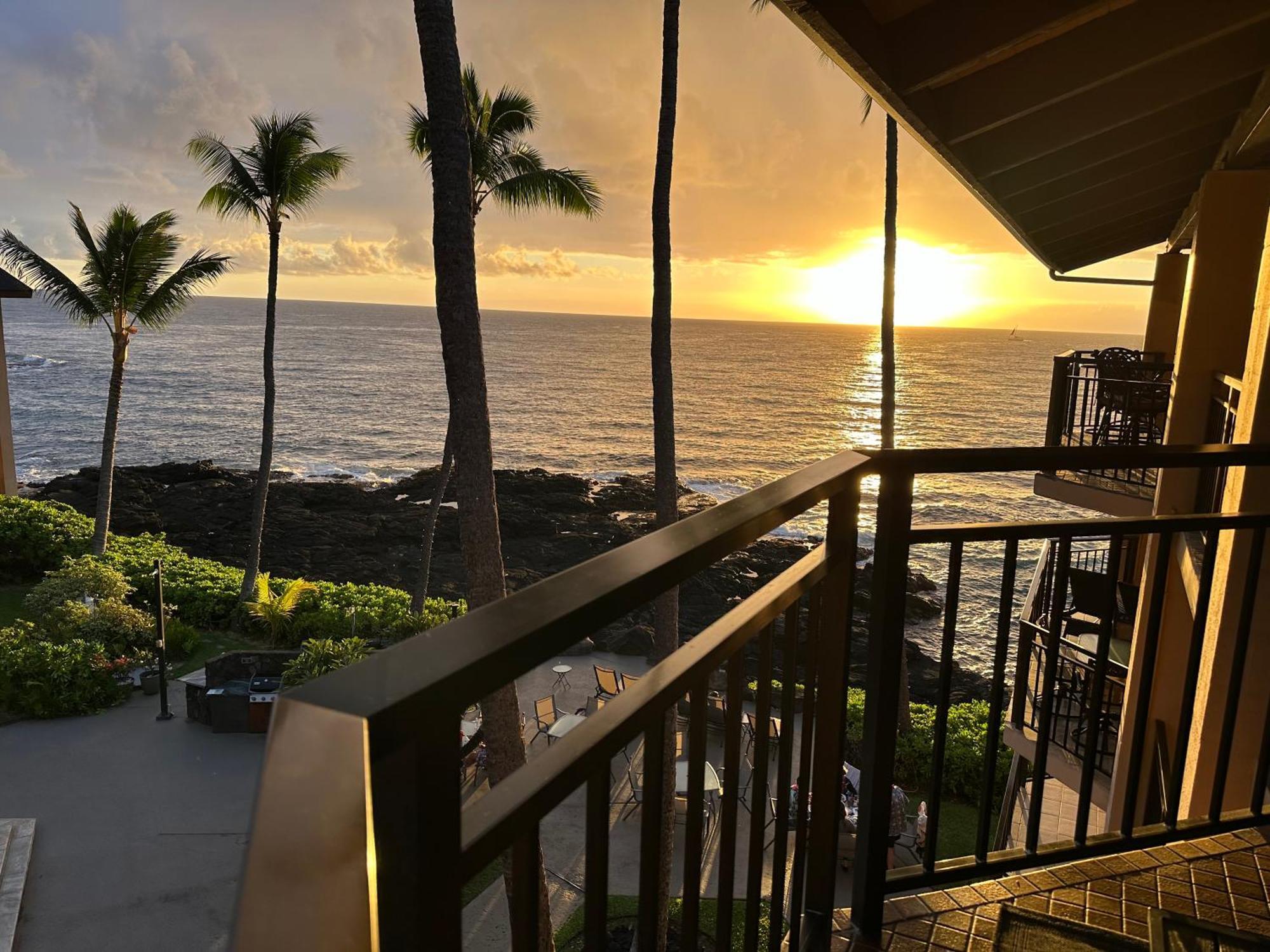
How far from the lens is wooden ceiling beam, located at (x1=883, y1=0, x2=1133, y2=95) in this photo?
210cm

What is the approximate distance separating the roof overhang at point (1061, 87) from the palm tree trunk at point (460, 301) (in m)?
3.95

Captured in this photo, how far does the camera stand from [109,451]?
1720cm

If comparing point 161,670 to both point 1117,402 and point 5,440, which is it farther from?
point 1117,402

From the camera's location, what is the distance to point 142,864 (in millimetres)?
7898

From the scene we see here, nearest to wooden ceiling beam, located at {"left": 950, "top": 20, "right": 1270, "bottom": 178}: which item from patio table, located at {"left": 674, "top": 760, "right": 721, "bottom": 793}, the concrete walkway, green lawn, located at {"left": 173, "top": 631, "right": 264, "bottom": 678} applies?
the concrete walkway

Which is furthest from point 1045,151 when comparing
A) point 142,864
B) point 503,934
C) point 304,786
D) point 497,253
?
point 497,253

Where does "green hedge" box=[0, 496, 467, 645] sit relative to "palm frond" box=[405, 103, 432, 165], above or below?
below

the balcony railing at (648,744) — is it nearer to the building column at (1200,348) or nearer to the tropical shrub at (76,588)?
the building column at (1200,348)

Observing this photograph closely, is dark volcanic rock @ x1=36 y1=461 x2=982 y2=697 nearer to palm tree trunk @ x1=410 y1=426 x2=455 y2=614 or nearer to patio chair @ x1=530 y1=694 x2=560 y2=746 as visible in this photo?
palm tree trunk @ x1=410 y1=426 x2=455 y2=614

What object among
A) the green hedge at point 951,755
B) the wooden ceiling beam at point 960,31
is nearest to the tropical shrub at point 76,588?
the green hedge at point 951,755

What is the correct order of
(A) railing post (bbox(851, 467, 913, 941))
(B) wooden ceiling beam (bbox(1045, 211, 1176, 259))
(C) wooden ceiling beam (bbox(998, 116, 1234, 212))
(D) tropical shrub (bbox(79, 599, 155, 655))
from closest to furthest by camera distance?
(A) railing post (bbox(851, 467, 913, 941)) < (C) wooden ceiling beam (bbox(998, 116, 1234, 212)) < (B) wooden ceiling beam (bbox(1045, 211, 1176, 259)) < (D) tropical shrub (bbox(79, 599, 155, 655))

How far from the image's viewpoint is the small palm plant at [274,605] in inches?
535

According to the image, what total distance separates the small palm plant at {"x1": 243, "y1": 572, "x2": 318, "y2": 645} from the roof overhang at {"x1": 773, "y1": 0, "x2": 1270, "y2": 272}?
39.4 ft

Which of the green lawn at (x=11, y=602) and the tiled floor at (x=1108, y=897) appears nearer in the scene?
the tiled floor at (x=1108, y=897)
